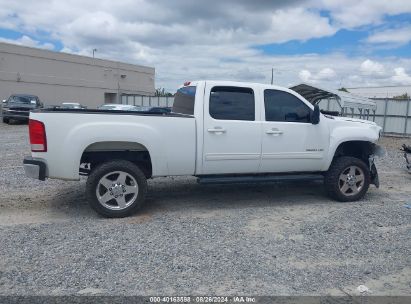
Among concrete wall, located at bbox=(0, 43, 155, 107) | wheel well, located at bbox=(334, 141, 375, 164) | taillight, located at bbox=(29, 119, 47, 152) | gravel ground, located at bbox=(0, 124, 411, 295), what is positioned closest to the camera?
gravel ground, located at bbox=(0, 124, 411, 295)

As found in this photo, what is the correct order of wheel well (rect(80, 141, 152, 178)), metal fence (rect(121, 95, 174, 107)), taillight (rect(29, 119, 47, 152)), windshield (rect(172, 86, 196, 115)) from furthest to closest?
metal fence (rect(121, 95, 174, 107))
windshield (rect(172, 86, 196, 115))
wheel well (rect(80, 141, 152, 178))
taillight (rect(29, 119, 47, 152))

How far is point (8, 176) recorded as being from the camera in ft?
28.2

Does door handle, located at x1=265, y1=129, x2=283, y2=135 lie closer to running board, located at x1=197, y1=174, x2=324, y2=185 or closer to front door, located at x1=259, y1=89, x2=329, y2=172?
front door, located at x1=259, y1=89, x2=329, y2=172

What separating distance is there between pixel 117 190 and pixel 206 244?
1.67 m

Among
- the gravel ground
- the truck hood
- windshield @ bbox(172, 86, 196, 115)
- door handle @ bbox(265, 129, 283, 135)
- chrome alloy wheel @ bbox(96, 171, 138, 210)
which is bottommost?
the gravel ground

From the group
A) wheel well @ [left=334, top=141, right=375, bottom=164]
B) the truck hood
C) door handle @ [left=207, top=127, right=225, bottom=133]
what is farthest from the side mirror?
the truck hood

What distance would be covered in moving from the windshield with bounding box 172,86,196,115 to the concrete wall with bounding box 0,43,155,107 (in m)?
33.7

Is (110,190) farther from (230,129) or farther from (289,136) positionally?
(289,136)

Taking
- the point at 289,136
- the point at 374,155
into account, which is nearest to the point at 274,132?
the point at 289,136

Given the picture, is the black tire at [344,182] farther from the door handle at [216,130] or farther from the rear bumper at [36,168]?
the rear bumper at [36,168]

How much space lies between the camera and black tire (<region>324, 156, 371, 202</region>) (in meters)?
6.96

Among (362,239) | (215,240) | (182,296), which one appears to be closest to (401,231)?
(362,239)

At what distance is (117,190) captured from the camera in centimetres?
586

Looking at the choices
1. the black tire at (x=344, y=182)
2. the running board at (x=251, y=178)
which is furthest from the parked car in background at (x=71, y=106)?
the black tire at (x=344, y=182)
